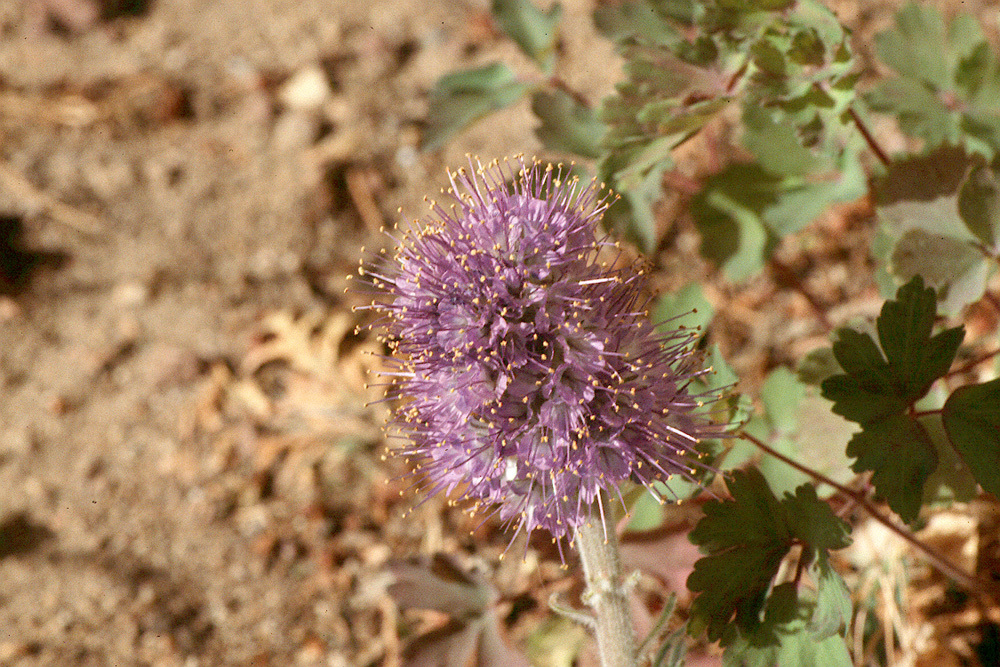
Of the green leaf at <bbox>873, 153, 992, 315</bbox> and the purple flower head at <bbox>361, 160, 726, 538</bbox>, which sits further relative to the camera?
the green leaf at <bbox>873, 153, 992, 315</bbox>

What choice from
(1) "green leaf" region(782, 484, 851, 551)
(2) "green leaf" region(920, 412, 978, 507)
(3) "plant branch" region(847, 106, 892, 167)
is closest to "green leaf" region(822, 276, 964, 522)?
(1) "green leaf" region(782, 484, 851, 551)

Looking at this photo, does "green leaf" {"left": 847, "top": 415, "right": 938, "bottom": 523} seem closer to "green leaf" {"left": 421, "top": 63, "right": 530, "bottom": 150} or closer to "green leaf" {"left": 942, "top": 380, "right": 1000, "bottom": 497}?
"green leaf" {"left": 942, "top": 380, "right": 1000, "bottom": 497}

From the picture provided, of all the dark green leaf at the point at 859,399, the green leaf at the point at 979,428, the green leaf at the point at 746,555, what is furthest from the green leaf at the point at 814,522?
the green leaf at the point at 979,428

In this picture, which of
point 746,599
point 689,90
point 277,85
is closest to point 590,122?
point 689,90

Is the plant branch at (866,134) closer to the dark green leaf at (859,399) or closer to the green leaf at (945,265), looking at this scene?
the green leaf at (945,265)

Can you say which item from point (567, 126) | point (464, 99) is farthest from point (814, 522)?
point (464, 99)
